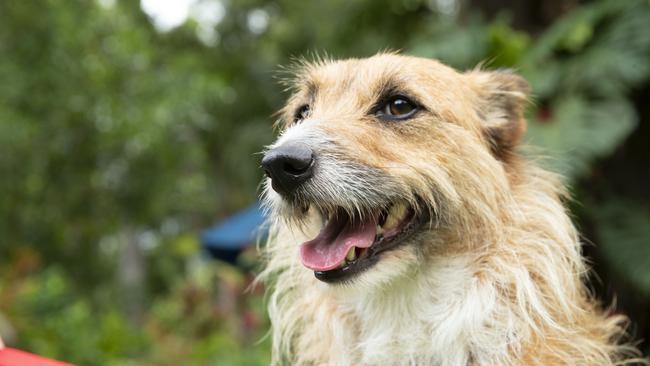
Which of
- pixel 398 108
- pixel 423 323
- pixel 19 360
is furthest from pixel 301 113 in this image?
pixel 19 360

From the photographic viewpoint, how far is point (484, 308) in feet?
8.39

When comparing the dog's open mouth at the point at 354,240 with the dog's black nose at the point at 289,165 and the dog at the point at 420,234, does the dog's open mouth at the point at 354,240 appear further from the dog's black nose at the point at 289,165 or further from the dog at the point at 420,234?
the dog's black nose at the point at 289,165

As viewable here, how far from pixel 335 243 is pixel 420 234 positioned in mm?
321

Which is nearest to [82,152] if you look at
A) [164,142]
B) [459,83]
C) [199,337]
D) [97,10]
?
[164,142]

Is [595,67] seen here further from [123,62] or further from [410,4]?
[123,62]

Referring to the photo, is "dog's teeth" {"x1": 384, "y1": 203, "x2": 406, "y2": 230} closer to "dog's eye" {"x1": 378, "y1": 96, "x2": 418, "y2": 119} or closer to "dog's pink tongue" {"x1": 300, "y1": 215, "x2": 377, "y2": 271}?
"dog's pink tongue" {"x1": 300, "y1": 215, "x2": 377, "y2": 271}

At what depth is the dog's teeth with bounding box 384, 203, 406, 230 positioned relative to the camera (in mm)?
2707

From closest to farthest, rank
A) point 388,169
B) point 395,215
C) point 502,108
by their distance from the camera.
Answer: point 388,169
point 395,215
point 502,108

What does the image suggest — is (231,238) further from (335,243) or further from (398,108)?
(335,243)

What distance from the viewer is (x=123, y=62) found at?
988 centimetres

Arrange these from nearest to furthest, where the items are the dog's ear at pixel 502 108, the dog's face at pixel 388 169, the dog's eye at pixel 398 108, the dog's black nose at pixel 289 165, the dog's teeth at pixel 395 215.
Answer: the dog's black nose at pixel 289 165 → the dog's face at pixel 388 169 → the dog's teeth at pixel 395 215 → the dog's eye at pixel 398 108 → the dog's ear at pixel 502 108

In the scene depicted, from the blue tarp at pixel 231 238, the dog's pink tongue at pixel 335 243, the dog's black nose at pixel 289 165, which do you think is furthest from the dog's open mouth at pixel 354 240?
the blue tarp at pixel 231 238

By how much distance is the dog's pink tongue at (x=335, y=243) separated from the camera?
2590 millimetres

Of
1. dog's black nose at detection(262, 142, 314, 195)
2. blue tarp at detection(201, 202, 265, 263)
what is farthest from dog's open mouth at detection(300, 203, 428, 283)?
blue tarp at detection(201, 202, 265, 263)
